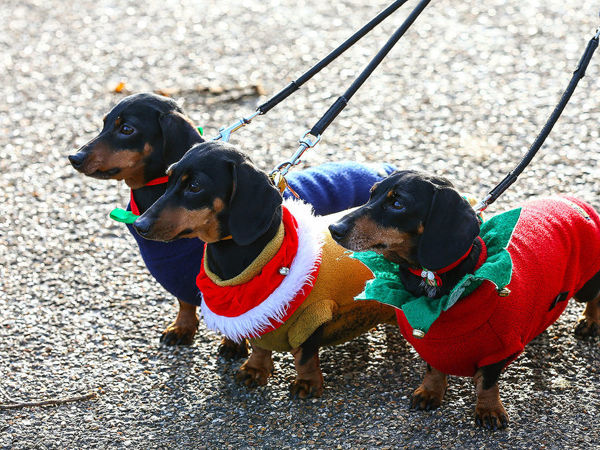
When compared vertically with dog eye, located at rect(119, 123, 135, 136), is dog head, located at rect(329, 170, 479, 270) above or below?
above

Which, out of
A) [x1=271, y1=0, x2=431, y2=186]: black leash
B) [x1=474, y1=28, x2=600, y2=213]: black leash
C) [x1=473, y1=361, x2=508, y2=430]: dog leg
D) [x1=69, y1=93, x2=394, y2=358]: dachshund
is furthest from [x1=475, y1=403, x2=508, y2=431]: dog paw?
[x1=69, y1=93, x2=394, y2=358]: dachshund

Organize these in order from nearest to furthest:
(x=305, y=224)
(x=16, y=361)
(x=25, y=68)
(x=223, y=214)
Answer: (x=223, y=214) → (x=305, y=224) → (x=16, y=361) → (x=25, y=68)

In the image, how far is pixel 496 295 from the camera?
3266 millimetres

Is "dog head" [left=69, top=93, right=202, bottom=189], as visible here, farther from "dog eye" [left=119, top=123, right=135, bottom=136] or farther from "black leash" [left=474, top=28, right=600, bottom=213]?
"black leash" [left=474, top=28, right=600, bottom=213]

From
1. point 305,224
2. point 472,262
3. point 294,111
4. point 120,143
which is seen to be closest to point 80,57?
point 294,111

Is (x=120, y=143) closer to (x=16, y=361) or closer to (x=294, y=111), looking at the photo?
(x=16, y=361)

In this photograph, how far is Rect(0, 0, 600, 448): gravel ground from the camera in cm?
369

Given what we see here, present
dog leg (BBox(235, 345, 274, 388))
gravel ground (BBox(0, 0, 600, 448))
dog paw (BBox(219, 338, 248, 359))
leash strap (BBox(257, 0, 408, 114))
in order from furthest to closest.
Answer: dog paw (BBox(219, 338, 248, 359)) → leash strap (BBox(257, 0, 408, 114)) → dog leg (BBox(235, 345, 274, 388)) → gravel ground (BBox(0, 0, 600, 448))

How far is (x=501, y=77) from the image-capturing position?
7.64 m

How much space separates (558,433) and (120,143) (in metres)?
2.44

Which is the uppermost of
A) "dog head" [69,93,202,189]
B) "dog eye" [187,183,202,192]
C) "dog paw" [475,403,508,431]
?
"dog eye" [187,183,202,192]

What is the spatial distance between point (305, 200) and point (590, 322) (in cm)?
161

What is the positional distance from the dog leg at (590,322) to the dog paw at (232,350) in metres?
1.74

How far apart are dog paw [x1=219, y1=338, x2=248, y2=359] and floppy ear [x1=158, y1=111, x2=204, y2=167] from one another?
989 millimetres
